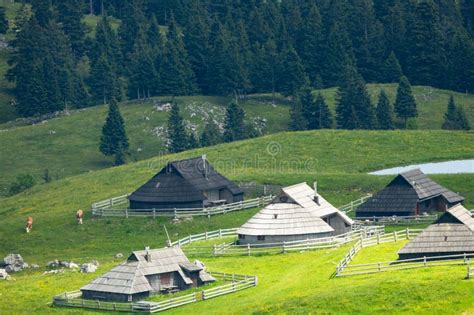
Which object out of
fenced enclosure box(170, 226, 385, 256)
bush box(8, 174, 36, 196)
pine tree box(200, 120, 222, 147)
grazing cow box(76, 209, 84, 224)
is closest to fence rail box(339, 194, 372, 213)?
fenced enclosure box(170, 226, 385, 256)

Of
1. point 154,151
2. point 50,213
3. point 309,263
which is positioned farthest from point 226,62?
point 309,263

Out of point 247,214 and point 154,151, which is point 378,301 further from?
point 154,151

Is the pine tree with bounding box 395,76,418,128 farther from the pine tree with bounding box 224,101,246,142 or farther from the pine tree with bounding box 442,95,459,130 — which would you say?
the pine tree with bounding box 224,101,246,142

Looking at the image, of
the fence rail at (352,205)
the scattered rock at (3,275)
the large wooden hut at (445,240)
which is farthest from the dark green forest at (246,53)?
the large wooden hut at (445,240)

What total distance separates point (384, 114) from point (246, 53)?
78.2 feet

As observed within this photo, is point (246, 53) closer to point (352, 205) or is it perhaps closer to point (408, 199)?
point (352, 205)

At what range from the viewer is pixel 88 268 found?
277 feet

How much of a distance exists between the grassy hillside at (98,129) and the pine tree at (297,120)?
12.5 feet

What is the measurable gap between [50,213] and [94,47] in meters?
70.8

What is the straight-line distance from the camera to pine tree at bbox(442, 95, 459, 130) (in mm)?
146625

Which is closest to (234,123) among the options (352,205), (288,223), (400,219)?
(352,205)

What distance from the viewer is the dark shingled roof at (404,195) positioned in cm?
9688

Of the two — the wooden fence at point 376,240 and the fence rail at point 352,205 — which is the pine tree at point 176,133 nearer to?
the fence rail at point 352,205

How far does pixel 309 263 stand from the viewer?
3194 inches
